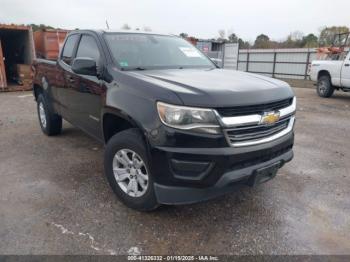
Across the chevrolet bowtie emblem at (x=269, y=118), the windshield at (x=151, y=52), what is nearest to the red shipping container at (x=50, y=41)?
the windshield at (x=151, y=52)

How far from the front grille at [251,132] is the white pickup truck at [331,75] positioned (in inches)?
355

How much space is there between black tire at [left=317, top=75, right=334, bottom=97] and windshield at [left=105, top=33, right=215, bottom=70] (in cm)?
865

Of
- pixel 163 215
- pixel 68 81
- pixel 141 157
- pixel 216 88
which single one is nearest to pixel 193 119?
pixel 216 88

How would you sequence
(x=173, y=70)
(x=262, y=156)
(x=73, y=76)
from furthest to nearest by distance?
(x=73, y=76) → (x=173, y=70) → (x=262, y=156)

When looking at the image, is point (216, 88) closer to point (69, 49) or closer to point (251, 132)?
point (251, 132)

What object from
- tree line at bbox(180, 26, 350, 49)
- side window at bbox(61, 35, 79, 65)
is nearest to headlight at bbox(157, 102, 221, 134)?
side window at bbox(61, 35, 79, 65)

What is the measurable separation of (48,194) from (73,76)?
158 centimetres

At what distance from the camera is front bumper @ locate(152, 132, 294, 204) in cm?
247

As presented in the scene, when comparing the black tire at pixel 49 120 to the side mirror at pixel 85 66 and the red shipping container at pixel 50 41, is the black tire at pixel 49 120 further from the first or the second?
the red shipping container at pixel 50 41

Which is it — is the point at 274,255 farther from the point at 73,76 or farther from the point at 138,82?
the point at 73,76

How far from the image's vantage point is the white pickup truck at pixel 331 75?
10383 mm

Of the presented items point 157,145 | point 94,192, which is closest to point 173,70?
point 157,145

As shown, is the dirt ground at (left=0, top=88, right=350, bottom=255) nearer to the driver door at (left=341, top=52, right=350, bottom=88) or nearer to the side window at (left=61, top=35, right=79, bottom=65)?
the side window at (left=61, top=35, right=79, bottom=65)

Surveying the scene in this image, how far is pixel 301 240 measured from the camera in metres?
2.75
